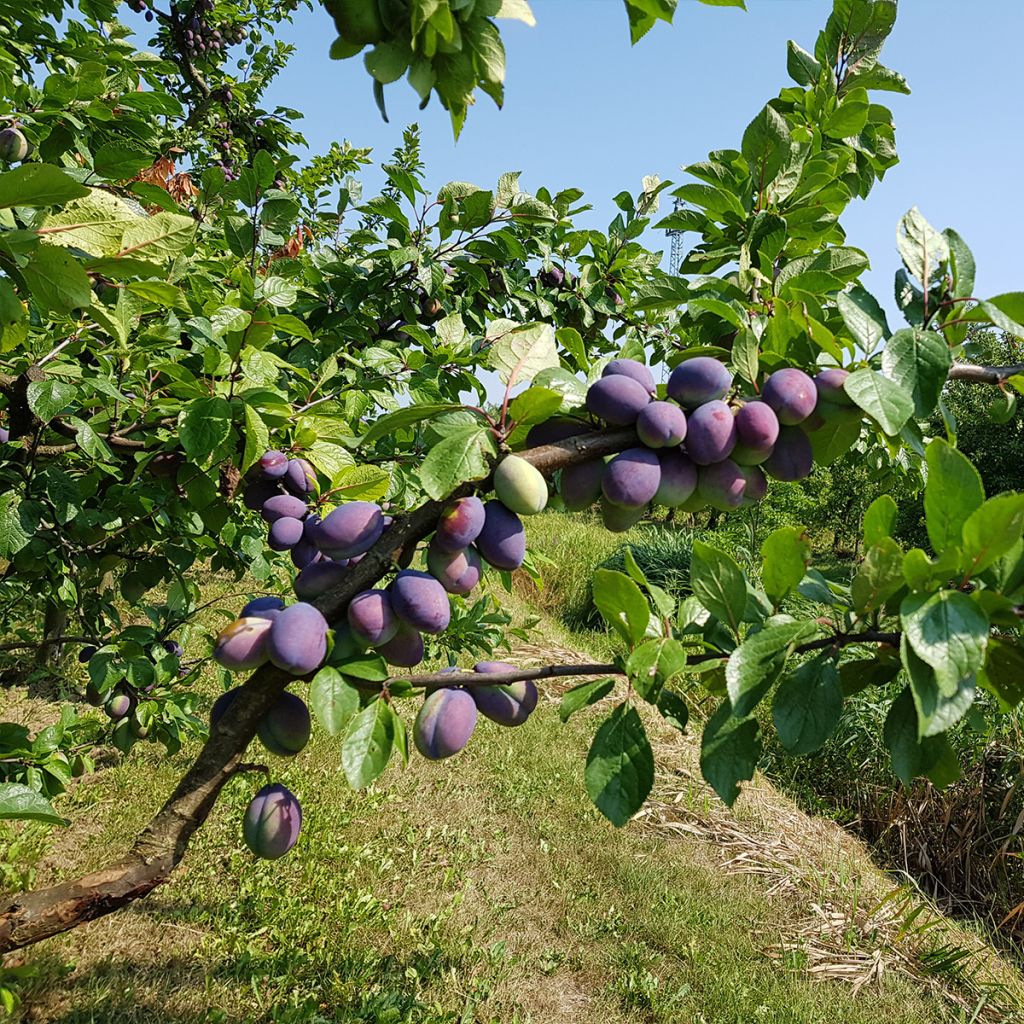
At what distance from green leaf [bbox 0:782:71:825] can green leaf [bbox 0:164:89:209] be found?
2.02ft

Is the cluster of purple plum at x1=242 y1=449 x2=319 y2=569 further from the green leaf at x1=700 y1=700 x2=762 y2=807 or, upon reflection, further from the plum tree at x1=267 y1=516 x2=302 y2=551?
the green leaf at x1=700 y1=700 x2=762 y2=807

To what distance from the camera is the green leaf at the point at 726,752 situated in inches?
32.7

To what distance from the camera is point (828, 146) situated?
4.87 feet

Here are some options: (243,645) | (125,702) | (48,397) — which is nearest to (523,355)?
(243,645)

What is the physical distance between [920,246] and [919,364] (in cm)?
16

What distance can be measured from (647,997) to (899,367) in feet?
9.04

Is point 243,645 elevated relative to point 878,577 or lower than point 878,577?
lower

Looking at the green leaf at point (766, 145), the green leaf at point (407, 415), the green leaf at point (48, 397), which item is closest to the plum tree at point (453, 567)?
the green leaf at point (407, 415)

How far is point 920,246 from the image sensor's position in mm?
888

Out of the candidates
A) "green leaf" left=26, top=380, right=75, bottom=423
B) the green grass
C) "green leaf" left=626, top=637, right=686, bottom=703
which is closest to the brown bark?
"green leaf" left=626, top=637, right=686, bottom=703

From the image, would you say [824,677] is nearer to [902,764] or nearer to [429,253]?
[902,764]

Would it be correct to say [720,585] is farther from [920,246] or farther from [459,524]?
[920,246]

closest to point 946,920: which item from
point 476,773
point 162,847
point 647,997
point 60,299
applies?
Answer: point 647,997

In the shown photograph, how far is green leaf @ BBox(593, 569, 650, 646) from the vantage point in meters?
0.87
